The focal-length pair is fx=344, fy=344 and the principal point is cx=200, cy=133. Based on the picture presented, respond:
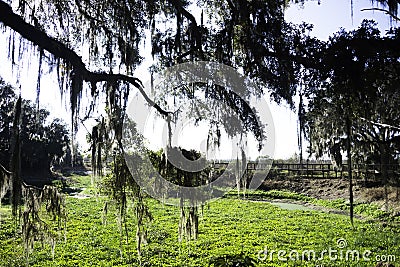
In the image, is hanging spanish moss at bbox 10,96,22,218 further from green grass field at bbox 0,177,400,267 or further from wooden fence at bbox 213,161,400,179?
wooden fence at bbox 213,161,400,179

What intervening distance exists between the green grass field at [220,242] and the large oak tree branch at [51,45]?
2149mm

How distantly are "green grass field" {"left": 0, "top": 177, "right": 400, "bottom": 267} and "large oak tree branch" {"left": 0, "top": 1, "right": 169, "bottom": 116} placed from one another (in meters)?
2.15

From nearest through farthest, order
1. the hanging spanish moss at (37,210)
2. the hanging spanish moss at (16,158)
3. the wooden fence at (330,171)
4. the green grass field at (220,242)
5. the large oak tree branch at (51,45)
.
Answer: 1. the large oak tree branch at (51,45)
2. the hanging spanish moss at (16,158)
3. the hanging spanish moss at (37,210)
4. the green grass field at (220,242)
5. the wooden fence at (330,171)

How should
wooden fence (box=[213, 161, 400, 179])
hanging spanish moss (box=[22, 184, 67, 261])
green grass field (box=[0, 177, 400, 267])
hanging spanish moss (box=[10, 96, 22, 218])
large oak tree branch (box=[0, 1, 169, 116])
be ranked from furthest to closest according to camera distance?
wooden fence (box=[213, 161, 400, 179]), green grass field (box=[0, 177, 400, 267]), hanging spanish moss (box=[22, 184, 67, 261]), hanging spanish moss (box=[10, 96, 22, 218]), large oak tree branch (box=[0, 1, 169, 116])

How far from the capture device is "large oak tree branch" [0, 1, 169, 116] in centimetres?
266

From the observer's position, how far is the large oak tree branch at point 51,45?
8.73ft

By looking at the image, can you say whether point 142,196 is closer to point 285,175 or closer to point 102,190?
point 102,190

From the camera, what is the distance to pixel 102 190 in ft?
14.1

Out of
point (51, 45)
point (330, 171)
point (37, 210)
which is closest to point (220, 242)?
point (37, 210)

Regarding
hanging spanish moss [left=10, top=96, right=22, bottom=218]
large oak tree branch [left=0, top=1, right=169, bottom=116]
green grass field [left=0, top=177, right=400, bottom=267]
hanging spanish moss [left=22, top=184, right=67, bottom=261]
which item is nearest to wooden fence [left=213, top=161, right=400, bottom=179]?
green grass field [left=0, top=177, right=400, bottom=267]

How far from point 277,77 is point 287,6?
777 millimetres

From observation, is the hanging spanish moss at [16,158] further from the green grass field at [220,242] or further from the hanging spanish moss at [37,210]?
the green grass field at [220,242]

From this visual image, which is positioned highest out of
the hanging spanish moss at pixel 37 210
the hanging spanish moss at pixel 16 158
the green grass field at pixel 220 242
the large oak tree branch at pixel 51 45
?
the large oak tree branch at pixel 51 45

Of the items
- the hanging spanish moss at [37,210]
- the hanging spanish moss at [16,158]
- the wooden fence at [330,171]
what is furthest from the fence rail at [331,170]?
the hanging spanish moss at [16,158]
